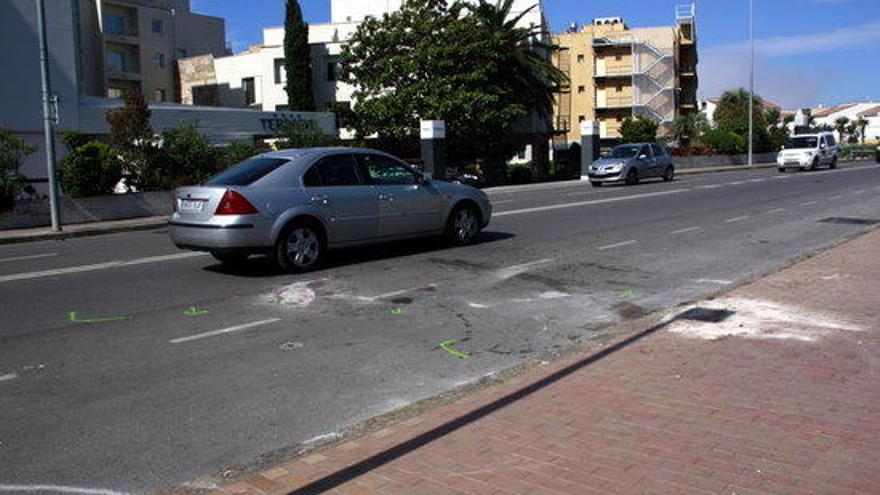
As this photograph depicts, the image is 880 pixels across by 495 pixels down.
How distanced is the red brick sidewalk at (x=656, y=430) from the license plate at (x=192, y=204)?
6155 mm

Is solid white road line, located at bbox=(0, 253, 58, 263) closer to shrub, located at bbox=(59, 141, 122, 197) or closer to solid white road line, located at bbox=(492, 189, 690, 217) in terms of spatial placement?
shrub, located at bbox=(59, 141, 122, 197)

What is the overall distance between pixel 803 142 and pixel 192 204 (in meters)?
41.2

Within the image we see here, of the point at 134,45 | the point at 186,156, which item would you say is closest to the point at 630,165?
the point at 186,156

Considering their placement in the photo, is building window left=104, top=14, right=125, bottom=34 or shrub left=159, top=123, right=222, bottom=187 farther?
building window left=104, top=14, right=125, bottom=34

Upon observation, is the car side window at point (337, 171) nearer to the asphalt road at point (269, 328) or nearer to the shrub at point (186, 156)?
the asphalt road at point (269, 328)

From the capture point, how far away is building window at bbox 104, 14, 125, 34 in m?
63.5

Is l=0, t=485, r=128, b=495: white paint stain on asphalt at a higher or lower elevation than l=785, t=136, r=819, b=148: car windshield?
lower

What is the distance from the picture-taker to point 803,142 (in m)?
44.6

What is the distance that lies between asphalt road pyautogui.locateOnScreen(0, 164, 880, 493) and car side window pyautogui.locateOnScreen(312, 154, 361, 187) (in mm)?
1176

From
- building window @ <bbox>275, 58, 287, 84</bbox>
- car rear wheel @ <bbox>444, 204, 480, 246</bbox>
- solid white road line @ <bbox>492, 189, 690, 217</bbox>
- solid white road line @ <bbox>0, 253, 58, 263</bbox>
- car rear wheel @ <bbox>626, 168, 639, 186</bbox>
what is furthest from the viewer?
building window @ <bbox>275, 58, 287, 84</bbox>

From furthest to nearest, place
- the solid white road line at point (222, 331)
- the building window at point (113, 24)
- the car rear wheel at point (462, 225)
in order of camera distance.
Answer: the building window at point (113, 24)
the car rear wheel at point (462, 225)
the solid white road line at point (222, 331)

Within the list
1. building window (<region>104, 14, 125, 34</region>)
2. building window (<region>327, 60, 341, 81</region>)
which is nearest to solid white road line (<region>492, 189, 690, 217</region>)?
building window (<region>327, 60, 341, 81</region>)

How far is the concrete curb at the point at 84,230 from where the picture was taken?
1769 cm

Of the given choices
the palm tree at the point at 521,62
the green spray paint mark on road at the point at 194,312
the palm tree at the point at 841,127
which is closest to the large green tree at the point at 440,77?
the palm tree at the point at 521,62
